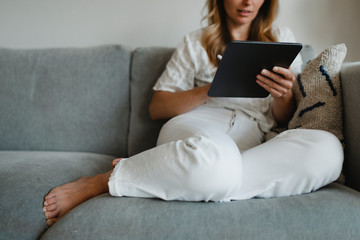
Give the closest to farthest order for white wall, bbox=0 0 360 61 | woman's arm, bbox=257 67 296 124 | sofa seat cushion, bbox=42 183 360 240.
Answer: sofa seat cushion, bbox=42 183 360 240, woman's arm, bbox=257 67 296 124, white wall, bbox=0 0 360 61

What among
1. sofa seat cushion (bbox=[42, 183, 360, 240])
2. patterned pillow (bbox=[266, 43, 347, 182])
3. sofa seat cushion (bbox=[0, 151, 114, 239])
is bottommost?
sofa seat cushion (bbox=[0, 151, 114, 239])

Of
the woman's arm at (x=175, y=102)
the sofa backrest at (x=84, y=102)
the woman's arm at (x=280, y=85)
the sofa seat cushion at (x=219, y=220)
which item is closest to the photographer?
the sofa seat cushion at (x=219, y=220)

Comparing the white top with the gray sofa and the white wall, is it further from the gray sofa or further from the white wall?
the white wall

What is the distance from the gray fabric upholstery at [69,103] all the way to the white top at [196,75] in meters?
0.24

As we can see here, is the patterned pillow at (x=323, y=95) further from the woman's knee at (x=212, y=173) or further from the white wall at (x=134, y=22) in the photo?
the white wall at (x=134, y=22)

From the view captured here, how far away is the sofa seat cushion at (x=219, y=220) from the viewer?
0.61 meters

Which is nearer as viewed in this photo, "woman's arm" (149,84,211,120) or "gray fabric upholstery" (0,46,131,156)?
"woman's arm" (149,84,211,120)

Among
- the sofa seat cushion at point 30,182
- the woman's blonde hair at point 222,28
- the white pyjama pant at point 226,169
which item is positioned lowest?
the sofa seat cushion at point 30,182

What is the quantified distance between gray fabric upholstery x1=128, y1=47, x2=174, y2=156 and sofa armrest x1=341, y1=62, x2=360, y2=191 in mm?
696

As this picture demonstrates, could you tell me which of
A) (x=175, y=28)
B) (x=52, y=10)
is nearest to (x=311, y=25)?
(x=175, y=28)

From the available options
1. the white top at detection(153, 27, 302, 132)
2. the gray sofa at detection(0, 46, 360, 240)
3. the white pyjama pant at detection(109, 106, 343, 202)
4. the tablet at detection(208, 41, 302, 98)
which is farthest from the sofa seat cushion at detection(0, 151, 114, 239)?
the tablet at detection(208, 41, 302, 98)

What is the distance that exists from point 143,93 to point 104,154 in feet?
1.03

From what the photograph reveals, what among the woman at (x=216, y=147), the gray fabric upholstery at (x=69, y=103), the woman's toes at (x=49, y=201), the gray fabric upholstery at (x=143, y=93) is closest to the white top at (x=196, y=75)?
the woman at (x=216, y=147)

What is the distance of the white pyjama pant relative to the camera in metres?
0.68
